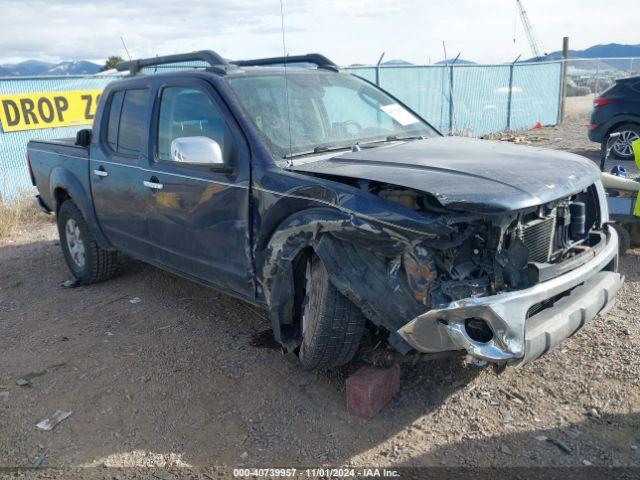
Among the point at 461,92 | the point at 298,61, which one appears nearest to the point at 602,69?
the point at 461,92

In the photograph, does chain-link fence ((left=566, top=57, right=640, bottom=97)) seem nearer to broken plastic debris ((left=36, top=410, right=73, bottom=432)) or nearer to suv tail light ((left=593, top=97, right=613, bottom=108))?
suv tail light ((left=593, top=97, right=613, bottom=108))

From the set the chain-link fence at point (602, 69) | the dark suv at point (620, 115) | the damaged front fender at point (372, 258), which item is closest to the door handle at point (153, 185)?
the damaged front fender at point (372, 258)

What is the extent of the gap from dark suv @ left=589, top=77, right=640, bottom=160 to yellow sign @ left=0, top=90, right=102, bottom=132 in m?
8.92

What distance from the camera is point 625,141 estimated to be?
10.6 meters

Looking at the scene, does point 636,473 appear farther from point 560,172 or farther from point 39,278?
point 39,278

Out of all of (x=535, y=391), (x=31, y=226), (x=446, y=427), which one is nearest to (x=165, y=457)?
(x=446, y=427)

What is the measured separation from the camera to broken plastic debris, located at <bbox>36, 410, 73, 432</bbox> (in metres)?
3.40

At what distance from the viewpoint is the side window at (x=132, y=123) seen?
15.1 ft

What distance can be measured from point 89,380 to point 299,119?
218cm

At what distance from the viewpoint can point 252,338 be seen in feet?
14.2

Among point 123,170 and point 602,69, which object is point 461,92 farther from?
point 123,170

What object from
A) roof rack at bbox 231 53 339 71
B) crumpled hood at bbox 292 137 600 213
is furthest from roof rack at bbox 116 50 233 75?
crumpled hood at bbox 292 137 600 213

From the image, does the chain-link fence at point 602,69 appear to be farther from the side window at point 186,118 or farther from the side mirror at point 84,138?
the side window at point 186,118

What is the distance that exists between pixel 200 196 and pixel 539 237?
2114 mm
